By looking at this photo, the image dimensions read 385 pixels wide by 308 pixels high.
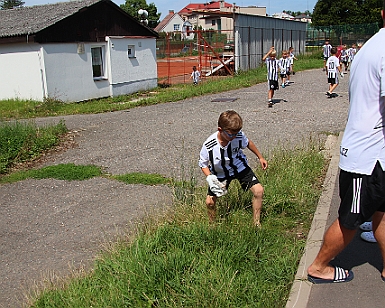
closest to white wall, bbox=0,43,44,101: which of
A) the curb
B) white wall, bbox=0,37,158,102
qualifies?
white wall, bbox=0,37,158,102

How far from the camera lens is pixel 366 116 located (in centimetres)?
305

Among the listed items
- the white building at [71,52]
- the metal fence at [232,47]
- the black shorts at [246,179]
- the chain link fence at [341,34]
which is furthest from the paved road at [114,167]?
the chain link fence at [341,34]

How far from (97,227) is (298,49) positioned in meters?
32.8

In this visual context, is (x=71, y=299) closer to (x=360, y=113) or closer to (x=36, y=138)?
(x=360, y=113)

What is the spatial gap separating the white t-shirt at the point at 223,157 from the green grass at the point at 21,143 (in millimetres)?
5758

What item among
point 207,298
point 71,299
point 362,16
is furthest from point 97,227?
point 362,16

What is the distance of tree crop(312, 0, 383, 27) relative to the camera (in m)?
58.6

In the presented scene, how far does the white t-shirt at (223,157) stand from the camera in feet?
14.4

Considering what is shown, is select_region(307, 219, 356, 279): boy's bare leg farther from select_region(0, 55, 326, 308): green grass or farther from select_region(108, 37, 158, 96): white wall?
select_region(108, 37, 158, 96): white wall

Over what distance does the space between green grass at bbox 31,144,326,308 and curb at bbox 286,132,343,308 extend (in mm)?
82

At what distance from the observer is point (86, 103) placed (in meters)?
18.8

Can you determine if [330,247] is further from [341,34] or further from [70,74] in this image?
[341,34]

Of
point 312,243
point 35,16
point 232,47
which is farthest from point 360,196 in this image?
point 232,47

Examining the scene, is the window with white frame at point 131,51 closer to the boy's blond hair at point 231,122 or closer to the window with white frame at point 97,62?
the window with white frame at point 97,62
